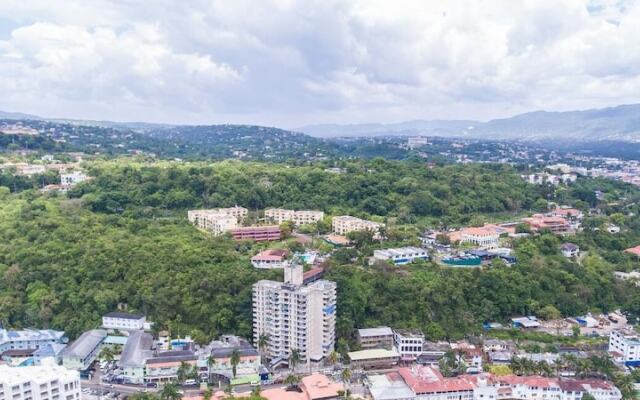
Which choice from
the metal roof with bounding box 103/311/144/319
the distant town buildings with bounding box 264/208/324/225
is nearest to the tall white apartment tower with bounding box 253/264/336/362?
the metal roof with bounding box 103/311/144/319

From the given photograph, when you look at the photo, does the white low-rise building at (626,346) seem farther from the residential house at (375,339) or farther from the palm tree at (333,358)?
the palm tree at (333,358)

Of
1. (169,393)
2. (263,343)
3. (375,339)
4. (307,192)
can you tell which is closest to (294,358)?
(263,343)

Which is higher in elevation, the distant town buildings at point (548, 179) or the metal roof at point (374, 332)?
the distant town buildings at point (548, 179)

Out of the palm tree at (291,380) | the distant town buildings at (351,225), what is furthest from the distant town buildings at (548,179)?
the palm tree at (291,380)

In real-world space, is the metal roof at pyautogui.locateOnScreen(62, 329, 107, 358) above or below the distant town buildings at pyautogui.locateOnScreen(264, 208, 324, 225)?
below

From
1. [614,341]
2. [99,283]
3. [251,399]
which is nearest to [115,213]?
[99,283]

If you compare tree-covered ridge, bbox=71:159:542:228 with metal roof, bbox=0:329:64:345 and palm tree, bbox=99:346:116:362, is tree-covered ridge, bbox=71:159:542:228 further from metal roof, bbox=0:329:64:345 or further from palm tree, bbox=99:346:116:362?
palm tree, bbox=99:346:116:362
